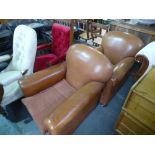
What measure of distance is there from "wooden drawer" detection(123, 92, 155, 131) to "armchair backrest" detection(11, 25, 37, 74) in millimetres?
1075

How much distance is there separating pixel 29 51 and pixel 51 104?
23.8 inches

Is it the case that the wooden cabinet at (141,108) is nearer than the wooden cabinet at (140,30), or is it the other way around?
the wooden cabinet at (141,108)

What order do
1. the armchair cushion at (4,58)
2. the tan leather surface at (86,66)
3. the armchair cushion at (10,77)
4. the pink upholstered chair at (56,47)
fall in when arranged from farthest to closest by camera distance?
the pink upholstered chair at (56,47) < the armchair cushion at (4,58) < the armchair cushion at (10,77) < the tan leather surface at (86,66)

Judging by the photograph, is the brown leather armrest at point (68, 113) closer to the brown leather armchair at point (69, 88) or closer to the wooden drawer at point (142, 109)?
the brown leather armchair at point (69, 88)

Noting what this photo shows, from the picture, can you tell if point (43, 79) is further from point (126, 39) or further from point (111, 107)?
point (126, 39)

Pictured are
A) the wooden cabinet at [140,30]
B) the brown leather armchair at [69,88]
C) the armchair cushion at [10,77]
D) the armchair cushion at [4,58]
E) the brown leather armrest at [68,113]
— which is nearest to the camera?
the brown leather armrest at [68,113]

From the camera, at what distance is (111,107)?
172 centimetres

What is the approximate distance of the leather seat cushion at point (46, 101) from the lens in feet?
3.66

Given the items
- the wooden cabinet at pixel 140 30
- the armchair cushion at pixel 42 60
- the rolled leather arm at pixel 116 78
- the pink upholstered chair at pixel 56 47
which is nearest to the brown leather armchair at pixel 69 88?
the rolled leather arm at pixel 116 78

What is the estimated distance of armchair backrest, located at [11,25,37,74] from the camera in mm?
1348

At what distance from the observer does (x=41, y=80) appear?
50.8 inches

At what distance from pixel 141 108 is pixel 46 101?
Answer: 843 mm

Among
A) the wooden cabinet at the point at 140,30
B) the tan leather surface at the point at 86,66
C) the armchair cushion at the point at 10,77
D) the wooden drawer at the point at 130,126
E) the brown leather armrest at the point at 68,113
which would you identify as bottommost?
the wooden drawer at the point at 130,126
